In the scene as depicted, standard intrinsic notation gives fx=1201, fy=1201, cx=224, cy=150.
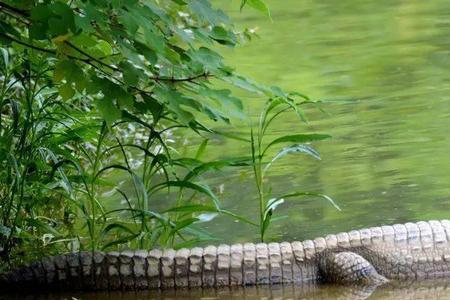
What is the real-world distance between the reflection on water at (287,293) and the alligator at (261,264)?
71 millimetres

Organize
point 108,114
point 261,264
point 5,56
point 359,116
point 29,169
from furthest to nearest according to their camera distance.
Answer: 1. point 359,116
2. point 29,169
3. point 5,56
4. point 261,264
5. point 108,114

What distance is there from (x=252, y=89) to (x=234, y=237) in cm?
219

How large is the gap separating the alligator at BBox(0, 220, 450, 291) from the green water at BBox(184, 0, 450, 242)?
0.60m

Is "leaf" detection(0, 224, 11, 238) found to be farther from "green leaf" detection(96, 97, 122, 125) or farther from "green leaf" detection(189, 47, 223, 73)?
"green leaf" detection(189, 47, 223, 73)

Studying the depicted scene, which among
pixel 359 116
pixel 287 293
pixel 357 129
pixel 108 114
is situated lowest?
pixel 287 293

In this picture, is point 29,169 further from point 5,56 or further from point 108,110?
point 108,110

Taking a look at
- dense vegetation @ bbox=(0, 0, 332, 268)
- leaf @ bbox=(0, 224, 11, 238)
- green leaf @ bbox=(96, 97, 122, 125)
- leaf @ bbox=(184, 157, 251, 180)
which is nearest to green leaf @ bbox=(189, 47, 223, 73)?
dense vegetation @ bbox=(0, 0, 332, 268)

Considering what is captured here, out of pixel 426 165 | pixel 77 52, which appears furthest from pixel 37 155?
pixel 426 165

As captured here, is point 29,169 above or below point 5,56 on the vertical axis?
below

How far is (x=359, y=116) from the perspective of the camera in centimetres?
1000

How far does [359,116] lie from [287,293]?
4.45 meters

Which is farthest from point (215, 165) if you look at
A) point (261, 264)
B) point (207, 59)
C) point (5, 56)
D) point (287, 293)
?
point (207, 59)

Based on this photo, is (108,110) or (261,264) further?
(261,264)

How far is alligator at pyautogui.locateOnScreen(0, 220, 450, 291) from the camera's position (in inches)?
→ 230
